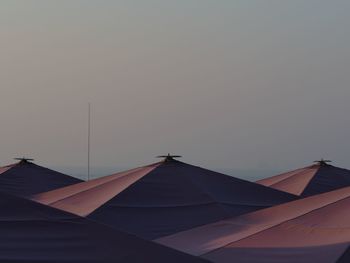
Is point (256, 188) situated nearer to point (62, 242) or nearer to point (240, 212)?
point (240, 212)

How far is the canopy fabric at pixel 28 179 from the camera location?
12.4m

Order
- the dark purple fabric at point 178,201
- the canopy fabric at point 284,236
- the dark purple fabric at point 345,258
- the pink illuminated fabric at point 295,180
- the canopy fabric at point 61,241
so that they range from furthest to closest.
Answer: the pink illuminated fabric at point 295,180 → the dark purple fabric at point 178,201 → the canopy fabric at point 284,236 → the dark purple fabric at point 345,258 → the canopy fabric at point 61,241

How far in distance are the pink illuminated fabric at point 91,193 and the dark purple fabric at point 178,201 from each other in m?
0.13

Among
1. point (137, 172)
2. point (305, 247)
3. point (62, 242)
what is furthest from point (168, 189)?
point (62, 242)

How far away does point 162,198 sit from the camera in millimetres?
9383

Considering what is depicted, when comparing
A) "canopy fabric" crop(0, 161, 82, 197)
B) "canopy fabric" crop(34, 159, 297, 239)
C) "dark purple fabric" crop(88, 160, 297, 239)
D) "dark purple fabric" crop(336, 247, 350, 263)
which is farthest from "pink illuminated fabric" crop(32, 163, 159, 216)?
"dark purple fabric" crop(336, 247, 350, 263)

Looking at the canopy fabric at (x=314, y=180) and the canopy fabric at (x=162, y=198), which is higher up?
the canopy fabric at (x=314, y=180)

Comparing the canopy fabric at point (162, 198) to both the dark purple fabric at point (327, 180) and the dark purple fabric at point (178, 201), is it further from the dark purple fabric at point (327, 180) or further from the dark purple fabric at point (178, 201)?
the dark purple fabric at point (327, 180)

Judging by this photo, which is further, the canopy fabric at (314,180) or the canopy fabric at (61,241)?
the canopy fabric at (314,180)

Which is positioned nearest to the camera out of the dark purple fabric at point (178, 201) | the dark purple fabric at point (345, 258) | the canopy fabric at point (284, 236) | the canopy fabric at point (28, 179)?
the dark purple fabric at point (345, 258)

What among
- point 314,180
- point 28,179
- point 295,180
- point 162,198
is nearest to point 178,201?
point 162,198

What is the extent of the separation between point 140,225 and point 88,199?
40.1 inches

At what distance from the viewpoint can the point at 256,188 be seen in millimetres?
10117

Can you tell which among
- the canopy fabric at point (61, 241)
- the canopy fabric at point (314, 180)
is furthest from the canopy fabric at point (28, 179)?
the canopy fabric at point (61, 241)
